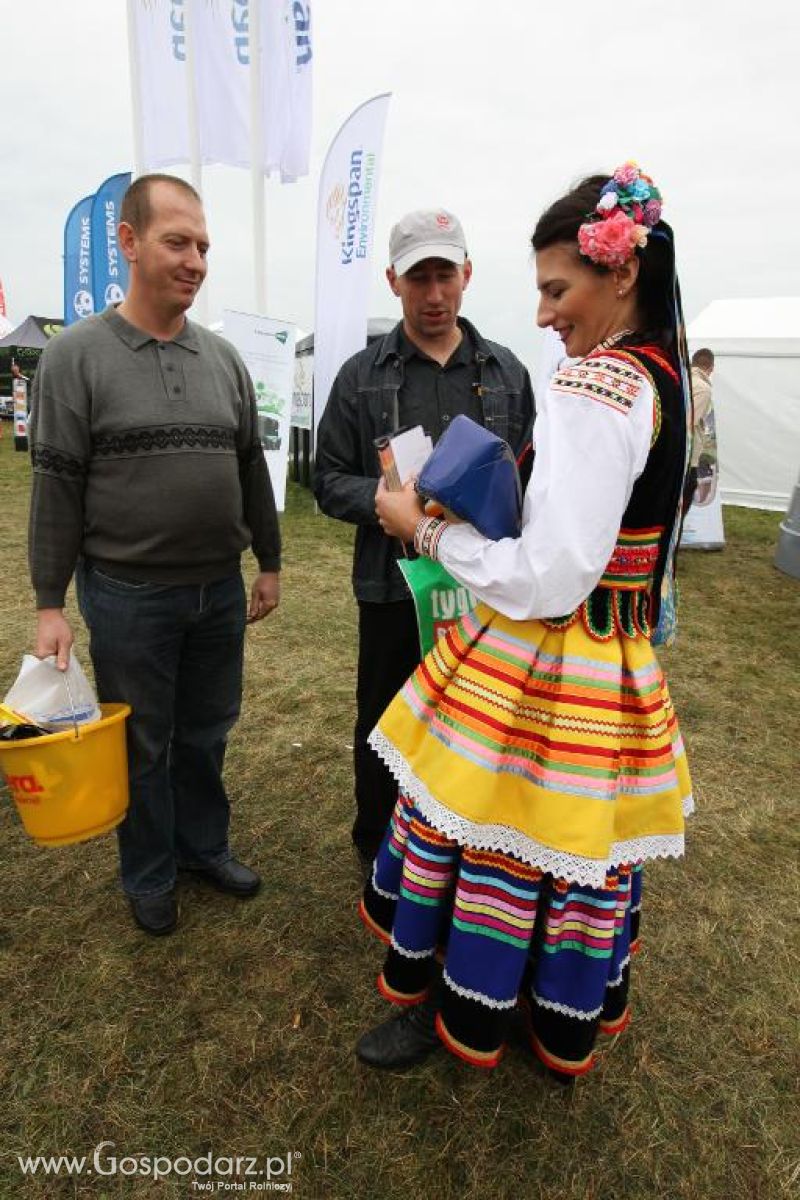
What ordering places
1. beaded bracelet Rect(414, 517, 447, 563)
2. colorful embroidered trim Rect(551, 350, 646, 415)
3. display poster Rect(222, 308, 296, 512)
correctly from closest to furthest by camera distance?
1. colorful embroidered trim Rect(551, 350, 646, 415)
2. beaded bracelet Rect(414, 517, 447, 563)
3. display poster Rect(222, 308, 296, 512)

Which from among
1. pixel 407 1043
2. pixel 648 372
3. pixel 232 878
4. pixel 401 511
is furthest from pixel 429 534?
pixel 232 878

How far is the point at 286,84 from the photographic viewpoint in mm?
7074

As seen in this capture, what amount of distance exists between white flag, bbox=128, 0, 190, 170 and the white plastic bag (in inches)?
290

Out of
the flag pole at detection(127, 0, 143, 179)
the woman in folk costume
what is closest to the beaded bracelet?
the woman in folk costume

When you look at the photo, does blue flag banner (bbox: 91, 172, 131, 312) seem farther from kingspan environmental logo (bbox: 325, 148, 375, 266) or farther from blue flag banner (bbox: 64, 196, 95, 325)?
kingspan environmental logo (bbox: 325, 148, 375, 266)

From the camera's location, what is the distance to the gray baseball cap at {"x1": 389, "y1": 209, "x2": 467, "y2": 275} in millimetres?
1940

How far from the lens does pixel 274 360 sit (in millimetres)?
7492

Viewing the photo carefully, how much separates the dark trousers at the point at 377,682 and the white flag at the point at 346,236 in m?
4.75

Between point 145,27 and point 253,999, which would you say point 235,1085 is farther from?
point 145,27

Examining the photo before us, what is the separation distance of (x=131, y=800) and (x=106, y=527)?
2.63 ft

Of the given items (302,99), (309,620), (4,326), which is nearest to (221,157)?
(302,99)

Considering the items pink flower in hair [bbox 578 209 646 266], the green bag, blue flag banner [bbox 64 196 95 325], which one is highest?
blue flag banner [bbox 64 196 95 325]

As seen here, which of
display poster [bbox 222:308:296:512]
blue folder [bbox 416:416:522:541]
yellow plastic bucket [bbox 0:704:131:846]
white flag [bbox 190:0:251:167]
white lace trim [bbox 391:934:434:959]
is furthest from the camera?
display poster [bbox 222:308:296:512]

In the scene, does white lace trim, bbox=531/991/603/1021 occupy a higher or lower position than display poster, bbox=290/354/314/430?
lower
